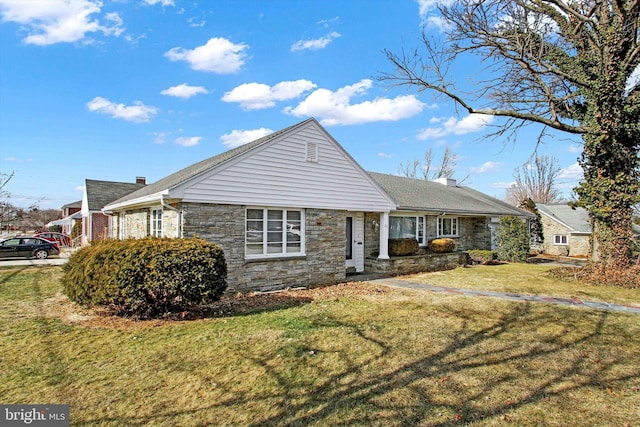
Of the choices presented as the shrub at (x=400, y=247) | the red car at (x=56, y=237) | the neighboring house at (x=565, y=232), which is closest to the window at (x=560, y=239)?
the neighboring house at (x=565, y=232)

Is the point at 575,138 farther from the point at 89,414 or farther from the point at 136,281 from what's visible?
the point at 89,414

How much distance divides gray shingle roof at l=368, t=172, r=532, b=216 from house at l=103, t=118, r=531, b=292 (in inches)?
49.9

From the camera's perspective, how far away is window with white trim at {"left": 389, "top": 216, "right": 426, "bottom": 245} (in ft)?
52.3

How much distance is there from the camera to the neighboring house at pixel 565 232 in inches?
1000

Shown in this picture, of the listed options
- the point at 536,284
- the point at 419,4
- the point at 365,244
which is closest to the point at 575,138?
the point at 536,284

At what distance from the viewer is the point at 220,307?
8.00 m

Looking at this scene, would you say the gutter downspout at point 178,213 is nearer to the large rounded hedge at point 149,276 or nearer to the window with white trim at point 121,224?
the large rounded hedge at point 149,276

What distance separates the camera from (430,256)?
15.5 metres

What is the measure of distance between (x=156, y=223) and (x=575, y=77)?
633 inches

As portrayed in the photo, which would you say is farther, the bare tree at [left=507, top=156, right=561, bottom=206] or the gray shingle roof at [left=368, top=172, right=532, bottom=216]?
the bare tree at [left=507, top=156, right=561, bottom=206]

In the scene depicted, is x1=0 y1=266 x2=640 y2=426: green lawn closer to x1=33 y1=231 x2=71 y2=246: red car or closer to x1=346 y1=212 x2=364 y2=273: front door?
x1=346 y1=212 x2=364 y2=273: front door

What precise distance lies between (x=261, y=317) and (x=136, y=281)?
8.16 ft

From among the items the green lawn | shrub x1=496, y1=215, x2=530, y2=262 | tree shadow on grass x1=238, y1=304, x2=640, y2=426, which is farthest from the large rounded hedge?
shrub x1=496, y1=215, x2=530, y2=262

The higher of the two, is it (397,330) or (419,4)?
(419,4)
